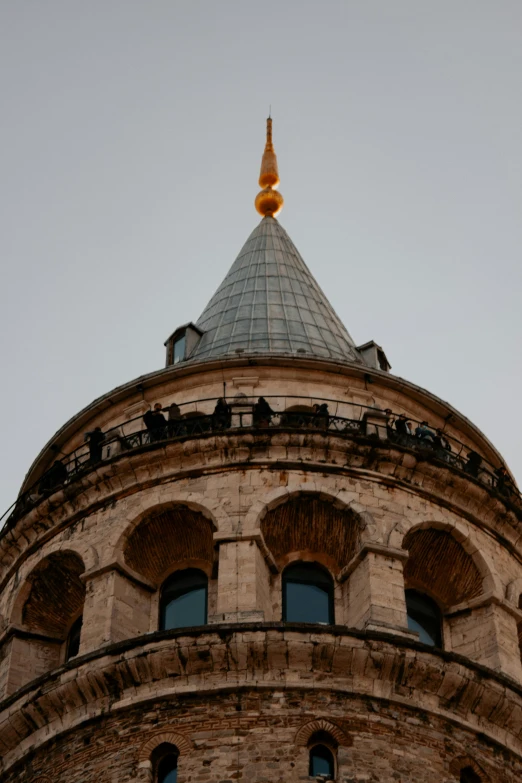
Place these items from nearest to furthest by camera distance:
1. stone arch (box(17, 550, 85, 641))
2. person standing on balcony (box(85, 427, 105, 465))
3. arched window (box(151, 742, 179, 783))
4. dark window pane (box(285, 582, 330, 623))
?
arched window (box(151, 742, 179, 783)) → dark window pane (box(285, 582, 330, 623)) → stone arch (box(17, 550, 85, 641)) → person standing on balcony (box(85, 427, 105, 465))

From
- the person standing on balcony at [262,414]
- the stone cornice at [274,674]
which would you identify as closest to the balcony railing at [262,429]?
the person standing on balcony at [262,414]

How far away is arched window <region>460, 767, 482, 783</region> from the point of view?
28.6m

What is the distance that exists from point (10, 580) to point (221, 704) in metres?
6.64

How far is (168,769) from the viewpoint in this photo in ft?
92.6

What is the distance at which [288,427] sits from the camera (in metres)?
33.2

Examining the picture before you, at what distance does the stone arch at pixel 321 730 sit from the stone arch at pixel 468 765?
167cm

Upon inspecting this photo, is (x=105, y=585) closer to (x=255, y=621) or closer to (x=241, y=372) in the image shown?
(x=255, y=621)

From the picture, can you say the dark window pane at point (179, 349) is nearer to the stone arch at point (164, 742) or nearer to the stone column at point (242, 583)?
the stone column at point (242, 583)

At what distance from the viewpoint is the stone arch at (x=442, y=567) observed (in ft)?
107

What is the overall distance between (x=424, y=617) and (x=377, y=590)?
1.88m

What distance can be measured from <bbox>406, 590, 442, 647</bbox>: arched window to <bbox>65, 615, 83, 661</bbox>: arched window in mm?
5510

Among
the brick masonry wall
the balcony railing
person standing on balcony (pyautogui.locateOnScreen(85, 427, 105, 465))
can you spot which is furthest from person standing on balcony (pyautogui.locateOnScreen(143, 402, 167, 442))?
the brick masonry wall

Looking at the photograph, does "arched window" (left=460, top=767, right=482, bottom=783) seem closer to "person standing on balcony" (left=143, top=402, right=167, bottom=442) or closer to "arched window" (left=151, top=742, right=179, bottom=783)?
"arched window" (left=151, top=742, right=179, bottom=783)

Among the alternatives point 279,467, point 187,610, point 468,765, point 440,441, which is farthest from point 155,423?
point 468,765
